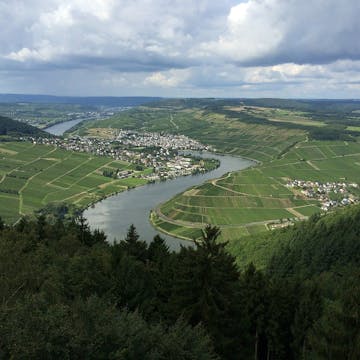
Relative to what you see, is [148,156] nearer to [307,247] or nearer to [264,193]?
[264,193]

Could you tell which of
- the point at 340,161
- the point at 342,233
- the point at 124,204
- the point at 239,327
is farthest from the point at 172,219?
the point at 340,161

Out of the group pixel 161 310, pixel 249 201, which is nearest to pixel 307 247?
pixel 249 201

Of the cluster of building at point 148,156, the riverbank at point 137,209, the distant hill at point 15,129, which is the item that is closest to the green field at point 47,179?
the riverbank at point 137,209

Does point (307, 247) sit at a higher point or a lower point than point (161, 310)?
lower

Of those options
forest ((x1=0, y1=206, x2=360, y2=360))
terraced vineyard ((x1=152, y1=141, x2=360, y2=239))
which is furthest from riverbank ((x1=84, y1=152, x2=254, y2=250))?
forest ((x1=0, y1=206, x2=360, y2=360))

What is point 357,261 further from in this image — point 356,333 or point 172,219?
point 356,333

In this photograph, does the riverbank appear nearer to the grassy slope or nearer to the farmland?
the farmland

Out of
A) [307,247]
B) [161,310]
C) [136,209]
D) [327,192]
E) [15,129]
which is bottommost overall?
[136,209]
